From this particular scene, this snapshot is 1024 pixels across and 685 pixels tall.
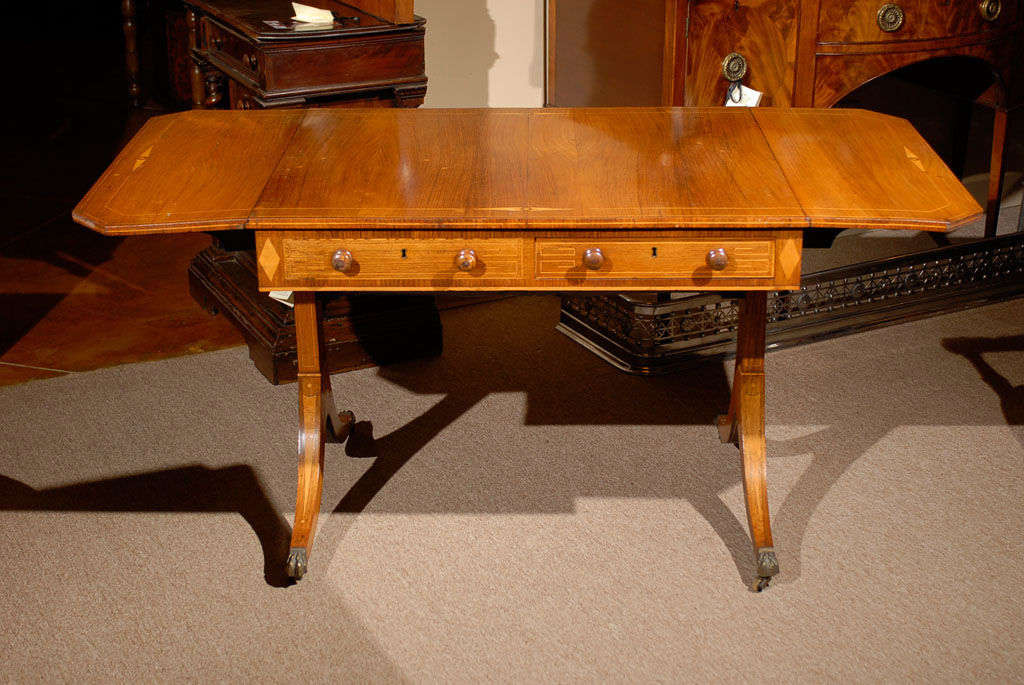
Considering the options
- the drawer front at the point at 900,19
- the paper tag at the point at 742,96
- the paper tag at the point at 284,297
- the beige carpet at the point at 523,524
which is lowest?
the beige carpet at the point at 523,524

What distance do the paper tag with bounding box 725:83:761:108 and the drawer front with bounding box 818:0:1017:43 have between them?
256 mm

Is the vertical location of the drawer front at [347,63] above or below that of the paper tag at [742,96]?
above

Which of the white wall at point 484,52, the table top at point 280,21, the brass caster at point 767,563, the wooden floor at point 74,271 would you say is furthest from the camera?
the white wall at point 484,52

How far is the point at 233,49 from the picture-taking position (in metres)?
3.31

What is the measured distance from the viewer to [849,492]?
110 inches

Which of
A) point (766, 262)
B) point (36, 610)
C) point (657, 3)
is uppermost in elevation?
point (657, 3)

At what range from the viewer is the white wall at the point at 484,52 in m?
3.95

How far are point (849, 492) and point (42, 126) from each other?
494 centimetres

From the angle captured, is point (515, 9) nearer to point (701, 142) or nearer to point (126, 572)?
point (701, 142)

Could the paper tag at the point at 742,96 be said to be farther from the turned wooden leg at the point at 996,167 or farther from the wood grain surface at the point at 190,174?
the wood grain surface at the point at 190,174

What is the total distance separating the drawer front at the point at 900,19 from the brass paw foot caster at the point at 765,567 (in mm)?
1508

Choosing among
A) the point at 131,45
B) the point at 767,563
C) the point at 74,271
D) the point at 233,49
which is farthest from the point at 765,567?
the point at 131,45

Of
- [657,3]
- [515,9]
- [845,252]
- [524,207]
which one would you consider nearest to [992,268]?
[845,252]

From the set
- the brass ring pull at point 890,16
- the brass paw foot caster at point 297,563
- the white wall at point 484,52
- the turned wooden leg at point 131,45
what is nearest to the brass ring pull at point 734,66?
the brass ring pull at point 890,16
